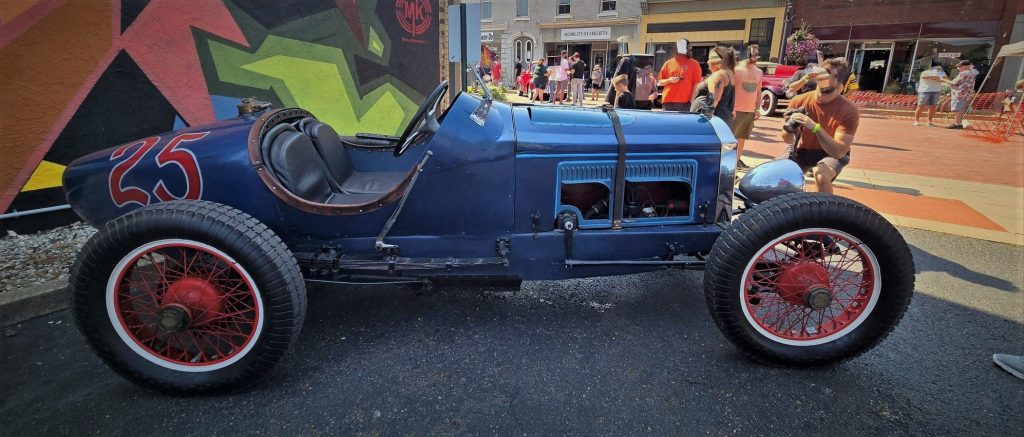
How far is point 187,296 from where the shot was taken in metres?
2.28

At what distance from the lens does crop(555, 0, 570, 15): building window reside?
28.9 m

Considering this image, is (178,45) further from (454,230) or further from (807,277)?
(807,277)

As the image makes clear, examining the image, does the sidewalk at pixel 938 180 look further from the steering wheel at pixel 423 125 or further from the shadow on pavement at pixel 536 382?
the steering wheel at pixel 423 125

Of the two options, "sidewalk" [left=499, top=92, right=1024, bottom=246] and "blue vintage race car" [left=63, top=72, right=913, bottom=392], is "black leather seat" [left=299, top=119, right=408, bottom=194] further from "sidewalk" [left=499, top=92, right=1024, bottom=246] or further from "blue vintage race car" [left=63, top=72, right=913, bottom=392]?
"sidewalk" [left=499, top=92, right=1024, bottom=246]

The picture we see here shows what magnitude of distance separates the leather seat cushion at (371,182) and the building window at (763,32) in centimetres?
2645

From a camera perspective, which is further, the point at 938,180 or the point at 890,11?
the point at 890,11

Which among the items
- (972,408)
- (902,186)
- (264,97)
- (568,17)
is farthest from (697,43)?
(972,408)

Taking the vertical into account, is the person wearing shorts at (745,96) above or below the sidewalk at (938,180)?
above

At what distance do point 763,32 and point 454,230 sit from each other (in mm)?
27479

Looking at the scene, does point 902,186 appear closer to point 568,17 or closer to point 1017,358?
point 1017,358

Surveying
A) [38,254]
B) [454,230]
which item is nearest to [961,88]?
[454,230]

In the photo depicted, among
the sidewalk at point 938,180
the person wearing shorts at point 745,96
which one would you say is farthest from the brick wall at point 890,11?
the person wearing shorts at point 745,96

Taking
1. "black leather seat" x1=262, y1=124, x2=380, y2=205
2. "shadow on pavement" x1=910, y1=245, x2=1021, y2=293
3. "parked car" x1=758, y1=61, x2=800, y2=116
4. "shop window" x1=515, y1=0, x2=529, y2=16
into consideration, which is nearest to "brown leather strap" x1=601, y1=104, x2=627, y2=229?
"black leather seat" x1=262, y1=124, x2=380, y2=205

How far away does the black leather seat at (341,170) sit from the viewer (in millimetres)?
3287
